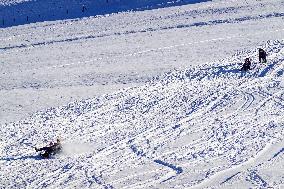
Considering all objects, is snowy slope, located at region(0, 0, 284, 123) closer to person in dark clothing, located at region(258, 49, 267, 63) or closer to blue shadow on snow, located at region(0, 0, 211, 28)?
blue shadow on snow, located at region(0, 0, 211, 28)

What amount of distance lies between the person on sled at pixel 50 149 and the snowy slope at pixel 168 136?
0.30 m

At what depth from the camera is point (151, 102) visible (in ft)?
82.6

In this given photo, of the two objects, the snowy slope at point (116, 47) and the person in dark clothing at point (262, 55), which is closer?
the person in dark clothing at point (262, 55)

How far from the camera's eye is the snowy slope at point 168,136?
18062 millimetres

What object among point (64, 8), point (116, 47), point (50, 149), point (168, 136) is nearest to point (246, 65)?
point (168, 136)

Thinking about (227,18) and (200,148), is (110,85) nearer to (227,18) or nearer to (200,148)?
(200,148)

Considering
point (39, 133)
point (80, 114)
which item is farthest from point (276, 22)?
point (39, 133)

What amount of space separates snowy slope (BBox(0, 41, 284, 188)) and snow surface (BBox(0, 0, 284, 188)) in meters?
0.05

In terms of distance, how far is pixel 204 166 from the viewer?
60.2 feet

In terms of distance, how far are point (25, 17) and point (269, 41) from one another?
2460 cm

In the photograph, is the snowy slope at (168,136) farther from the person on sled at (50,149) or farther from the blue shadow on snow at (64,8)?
the blue shadow on snow at (64,8)

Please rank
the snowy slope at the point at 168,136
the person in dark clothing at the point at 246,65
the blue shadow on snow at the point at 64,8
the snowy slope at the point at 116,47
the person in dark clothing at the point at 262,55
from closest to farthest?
1. the snowy slope at the point at 168,136
2. the person in dark clothing at the point at 246,65
3. the person in dark clothing at the point at 262,55
4. the snowy slope at the point at 116,47
5. the blue shadow on snow at the point at 64,8

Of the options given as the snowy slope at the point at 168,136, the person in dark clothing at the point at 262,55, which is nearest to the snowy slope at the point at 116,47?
the snowy slope at the point at 168,136

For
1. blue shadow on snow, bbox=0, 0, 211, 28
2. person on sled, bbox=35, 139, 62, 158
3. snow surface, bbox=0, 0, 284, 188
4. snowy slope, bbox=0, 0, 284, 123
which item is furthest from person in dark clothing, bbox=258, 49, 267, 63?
blue shadow on snow, bbox=0, 0, 211, 28
